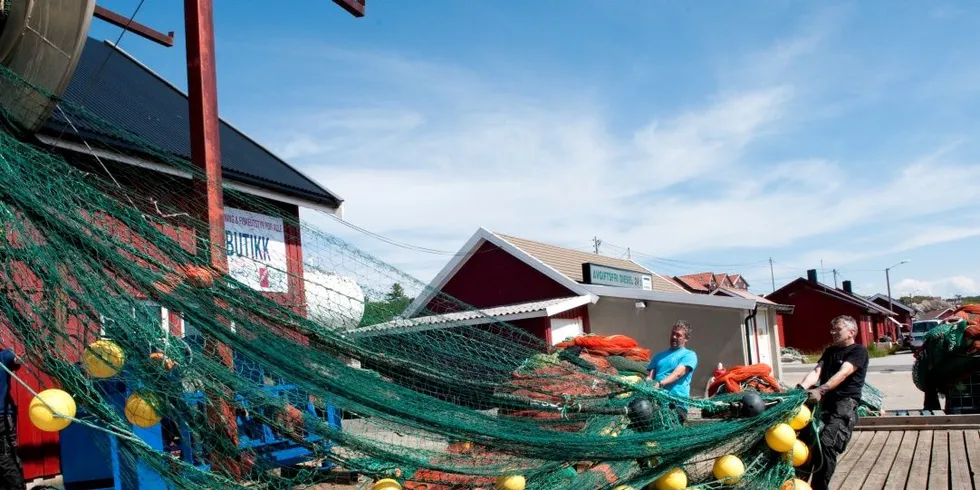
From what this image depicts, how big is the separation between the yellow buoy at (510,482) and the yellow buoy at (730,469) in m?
1.72

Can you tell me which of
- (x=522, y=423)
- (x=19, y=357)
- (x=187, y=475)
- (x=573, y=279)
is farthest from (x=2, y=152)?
(x=573, y=279)

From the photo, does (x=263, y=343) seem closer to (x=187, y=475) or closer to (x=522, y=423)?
(x=187, y=475)

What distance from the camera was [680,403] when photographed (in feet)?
18.7

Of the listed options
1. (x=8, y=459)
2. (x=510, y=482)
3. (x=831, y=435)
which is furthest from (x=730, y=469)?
(x=8, y=459)

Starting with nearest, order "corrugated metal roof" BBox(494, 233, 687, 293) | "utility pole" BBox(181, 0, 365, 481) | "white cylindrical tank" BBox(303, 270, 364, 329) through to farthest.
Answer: "white cylindrical tank" BBox(303, 270, 364, 329)
"utility pole" BBox(181, 0, 365, 481)
"corrugated metal roof" BBox(494, 233, 687, 293)

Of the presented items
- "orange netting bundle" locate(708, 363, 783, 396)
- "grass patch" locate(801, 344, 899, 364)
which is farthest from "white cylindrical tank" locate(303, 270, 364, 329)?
"grass patch" locate(801, 344, 899, 364)

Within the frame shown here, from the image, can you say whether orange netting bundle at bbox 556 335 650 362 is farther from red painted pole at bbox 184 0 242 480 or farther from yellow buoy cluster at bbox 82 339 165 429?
yellow buoy cluster at bbox 82 339 165 429

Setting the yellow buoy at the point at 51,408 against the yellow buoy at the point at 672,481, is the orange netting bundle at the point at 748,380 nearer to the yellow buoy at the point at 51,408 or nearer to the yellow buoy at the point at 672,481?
the yellow buoy at the point at 672,481

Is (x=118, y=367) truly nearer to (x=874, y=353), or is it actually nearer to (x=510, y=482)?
(x=510, y=482)

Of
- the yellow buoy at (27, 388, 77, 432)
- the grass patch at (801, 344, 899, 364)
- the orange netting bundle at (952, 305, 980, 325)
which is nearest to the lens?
the yellow buoy at (27, 388, 77, 432)

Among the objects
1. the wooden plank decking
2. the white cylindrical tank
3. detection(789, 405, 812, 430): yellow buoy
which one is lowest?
the wooden plank decking

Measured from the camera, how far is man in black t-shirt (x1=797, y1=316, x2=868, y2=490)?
5.47 metres

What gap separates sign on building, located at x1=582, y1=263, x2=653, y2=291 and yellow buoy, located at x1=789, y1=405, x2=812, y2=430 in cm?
1532

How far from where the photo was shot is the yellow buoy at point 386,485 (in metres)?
3.59
